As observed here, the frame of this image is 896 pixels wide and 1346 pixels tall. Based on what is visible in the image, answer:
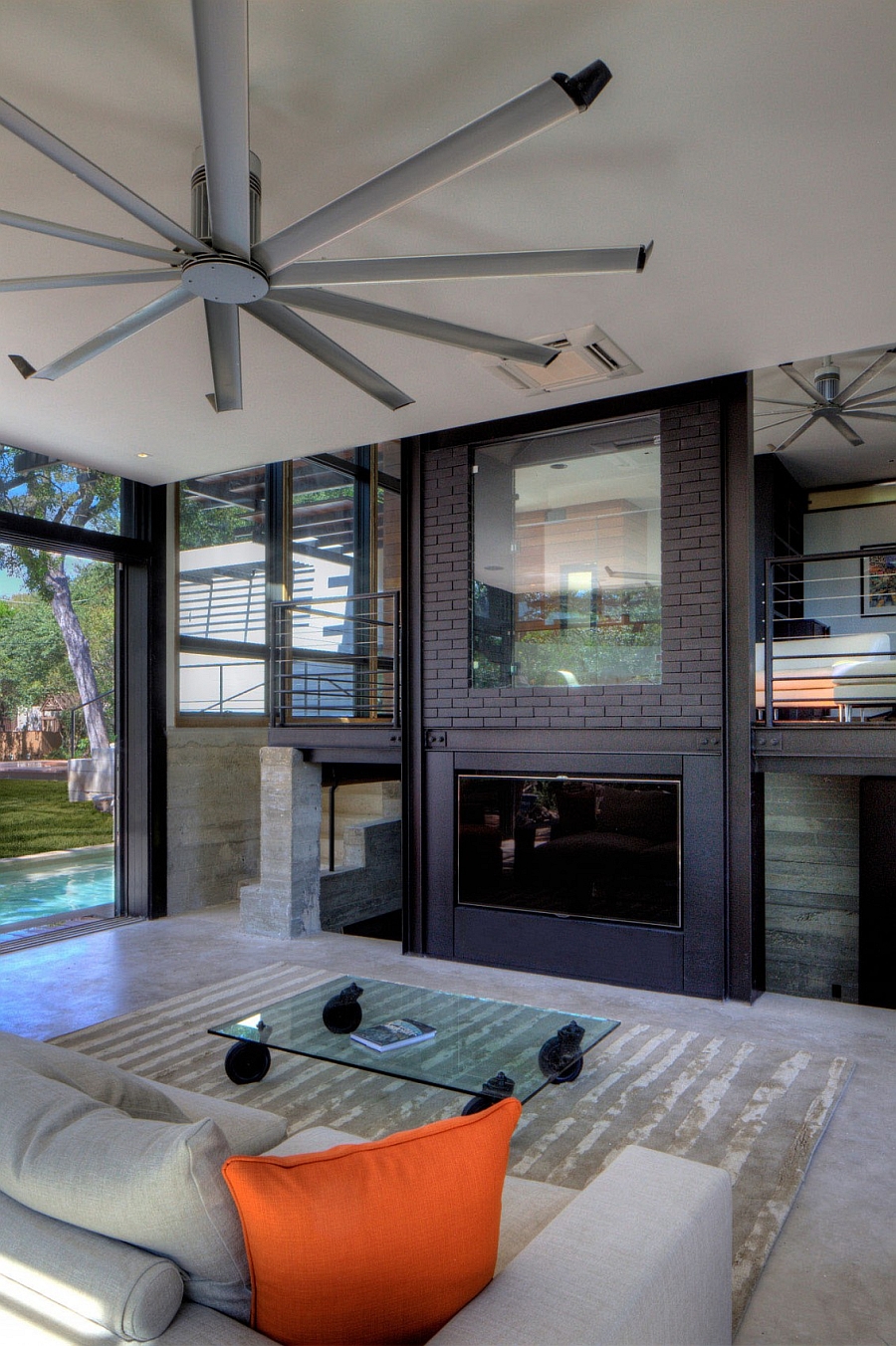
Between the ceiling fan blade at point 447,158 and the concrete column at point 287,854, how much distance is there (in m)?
4.02

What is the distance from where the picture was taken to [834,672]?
5.30 meters

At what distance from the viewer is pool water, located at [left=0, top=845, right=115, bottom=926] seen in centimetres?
557

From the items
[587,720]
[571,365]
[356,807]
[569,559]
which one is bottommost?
[356,807]

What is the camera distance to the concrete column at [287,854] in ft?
18.9

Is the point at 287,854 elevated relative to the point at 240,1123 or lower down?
lower down

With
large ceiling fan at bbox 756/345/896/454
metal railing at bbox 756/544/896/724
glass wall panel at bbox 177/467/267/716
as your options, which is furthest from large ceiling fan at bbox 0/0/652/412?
glass wall panel at bbox 177/467/267/716

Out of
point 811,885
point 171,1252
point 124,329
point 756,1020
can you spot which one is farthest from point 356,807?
point 171,1252

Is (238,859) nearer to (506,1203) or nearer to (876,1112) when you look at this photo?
(876,1112)

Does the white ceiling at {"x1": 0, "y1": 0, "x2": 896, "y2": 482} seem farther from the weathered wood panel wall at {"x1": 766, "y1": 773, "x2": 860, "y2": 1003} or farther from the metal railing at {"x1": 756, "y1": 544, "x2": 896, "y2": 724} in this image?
the weathered wood panel wall at {"x1": 766, "y1": 773, "x2": 860, "y2": 1003}

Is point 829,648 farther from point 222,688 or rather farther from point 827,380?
point 222,688

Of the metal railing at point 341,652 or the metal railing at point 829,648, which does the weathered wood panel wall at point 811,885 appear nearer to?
the metal railing at point 829,648

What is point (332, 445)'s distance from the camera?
18.2 ft

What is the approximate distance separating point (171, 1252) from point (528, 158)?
271 centimetres

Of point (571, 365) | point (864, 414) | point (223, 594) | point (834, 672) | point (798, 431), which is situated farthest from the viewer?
point (223, 594)
